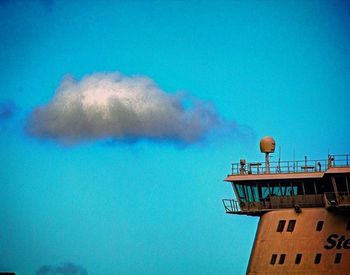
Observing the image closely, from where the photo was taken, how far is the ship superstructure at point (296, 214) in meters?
110

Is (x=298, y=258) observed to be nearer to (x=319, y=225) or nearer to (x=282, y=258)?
(x=282, y=258)

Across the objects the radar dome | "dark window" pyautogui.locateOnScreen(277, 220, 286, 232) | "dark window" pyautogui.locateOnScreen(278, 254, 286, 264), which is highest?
the radar dome

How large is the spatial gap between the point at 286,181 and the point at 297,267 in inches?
279

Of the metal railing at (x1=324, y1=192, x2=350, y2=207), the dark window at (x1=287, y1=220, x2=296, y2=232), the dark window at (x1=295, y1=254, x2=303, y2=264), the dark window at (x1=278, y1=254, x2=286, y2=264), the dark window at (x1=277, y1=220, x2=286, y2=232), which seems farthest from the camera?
the dark window at (x1=277, y1=220, x2=286, y2=232)

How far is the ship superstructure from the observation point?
110 m

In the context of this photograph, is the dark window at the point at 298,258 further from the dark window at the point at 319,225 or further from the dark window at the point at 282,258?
the dark window at the point at 319,225

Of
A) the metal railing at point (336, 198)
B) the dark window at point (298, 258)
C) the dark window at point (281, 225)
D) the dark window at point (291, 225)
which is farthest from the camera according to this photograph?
the dark window at point (281, 225)

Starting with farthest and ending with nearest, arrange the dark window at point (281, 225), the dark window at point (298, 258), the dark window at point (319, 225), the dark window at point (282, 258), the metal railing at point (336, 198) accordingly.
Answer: the dark window at point (281, 225)
the dark window at point (282, 258)
the dark window at point (298, 258)
the dark window at point (319, 225)
the metal railing at point (336, 198)

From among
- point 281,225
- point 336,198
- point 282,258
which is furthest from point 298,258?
point 336,198

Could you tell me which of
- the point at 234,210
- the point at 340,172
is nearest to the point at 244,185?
the point at 234,210

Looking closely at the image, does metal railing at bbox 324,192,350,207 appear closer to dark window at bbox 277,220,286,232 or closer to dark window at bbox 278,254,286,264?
dark window at bbox 277,220,286,232

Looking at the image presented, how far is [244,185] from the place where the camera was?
377ft

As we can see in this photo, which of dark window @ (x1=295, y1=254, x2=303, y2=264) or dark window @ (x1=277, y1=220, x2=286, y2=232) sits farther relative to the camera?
dark window @ (x1=277, y1=220, x2=286, y2=232)

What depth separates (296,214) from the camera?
111938 mm
